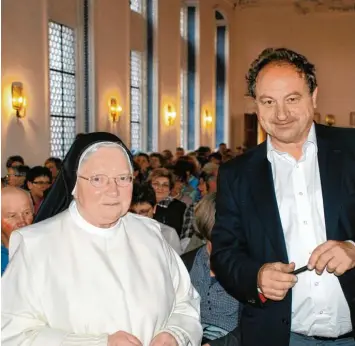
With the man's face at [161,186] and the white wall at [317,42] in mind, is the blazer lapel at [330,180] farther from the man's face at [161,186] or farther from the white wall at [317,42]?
the white wall at [317,42]

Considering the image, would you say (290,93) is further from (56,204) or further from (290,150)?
(56,204)

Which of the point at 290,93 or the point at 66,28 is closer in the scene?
the point at 290,93

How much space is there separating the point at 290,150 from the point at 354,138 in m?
0.30

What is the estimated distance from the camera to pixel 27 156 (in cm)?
1305

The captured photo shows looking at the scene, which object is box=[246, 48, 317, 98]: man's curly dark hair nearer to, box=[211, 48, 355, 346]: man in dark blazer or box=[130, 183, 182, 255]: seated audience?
box=[211, 48, 355, 346]: man in dark blazer

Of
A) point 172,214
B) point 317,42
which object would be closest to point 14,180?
point 172,214

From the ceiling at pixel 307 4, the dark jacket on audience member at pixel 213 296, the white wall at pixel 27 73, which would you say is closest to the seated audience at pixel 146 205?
the dark jacket on audience member at pixel 213 296

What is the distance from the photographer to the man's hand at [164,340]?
9.21 feet

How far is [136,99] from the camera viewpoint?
2025 cm

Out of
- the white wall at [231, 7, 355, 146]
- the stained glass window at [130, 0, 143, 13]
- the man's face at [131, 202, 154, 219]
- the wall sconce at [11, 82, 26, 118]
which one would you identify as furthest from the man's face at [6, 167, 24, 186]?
the white wall at [231, 7, 355, 146]

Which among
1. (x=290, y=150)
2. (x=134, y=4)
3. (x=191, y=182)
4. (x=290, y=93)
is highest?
(x=134, y=4)

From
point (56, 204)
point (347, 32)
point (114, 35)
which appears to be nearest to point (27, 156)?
point (114, 35)

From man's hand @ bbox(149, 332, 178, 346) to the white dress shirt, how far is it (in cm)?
56

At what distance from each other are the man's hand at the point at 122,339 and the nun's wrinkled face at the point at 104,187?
451 mm
